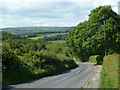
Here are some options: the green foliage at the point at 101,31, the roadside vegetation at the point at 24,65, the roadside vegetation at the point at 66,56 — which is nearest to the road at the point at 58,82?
the roadside vegetation at the point at 24,65

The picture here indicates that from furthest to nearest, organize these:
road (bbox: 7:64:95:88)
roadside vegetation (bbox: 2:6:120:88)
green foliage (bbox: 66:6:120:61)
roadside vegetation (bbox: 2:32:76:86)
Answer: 1. green foliage (bbox: 66:6:120:61)
2. roadside vegetation (bbox: 2:32:76:86)
3. roadside vegetation (bbox: 2:6:120:88)
4. road (bbox: 7:64:95:88)

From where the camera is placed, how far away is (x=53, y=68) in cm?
2841

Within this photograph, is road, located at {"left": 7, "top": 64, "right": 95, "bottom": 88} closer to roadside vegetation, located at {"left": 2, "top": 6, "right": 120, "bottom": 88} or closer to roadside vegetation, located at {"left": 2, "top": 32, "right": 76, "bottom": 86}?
roadside vegetation, located at {"left": 2, "top": 32, "right": 76, "bottom": 86}

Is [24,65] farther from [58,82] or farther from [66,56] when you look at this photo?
[66,56]

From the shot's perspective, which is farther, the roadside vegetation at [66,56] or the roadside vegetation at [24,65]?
the roadside vegetation at [24,65]

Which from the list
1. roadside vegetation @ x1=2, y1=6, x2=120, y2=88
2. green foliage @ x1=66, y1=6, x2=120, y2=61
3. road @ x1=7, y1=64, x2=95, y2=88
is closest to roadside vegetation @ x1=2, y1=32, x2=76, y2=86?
roadside vegetation @ x1=2, y1=6, x2=120, y2=88

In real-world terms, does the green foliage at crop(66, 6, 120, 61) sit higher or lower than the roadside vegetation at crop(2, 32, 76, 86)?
higher

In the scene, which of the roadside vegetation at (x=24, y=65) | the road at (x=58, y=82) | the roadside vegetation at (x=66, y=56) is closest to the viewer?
the road at (x=58, y=82)

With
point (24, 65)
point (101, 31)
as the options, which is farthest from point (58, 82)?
point (101, 31)

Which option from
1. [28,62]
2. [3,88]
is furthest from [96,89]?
[28,62]

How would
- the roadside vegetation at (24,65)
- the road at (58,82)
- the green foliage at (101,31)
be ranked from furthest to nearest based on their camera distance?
the green foliage at (101,31) < the roadside vegetation at (24,65) < the road at (58,82)

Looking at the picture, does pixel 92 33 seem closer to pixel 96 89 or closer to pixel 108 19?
pixel 108 19

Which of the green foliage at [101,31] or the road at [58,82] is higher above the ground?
the green foliage at [101,31]

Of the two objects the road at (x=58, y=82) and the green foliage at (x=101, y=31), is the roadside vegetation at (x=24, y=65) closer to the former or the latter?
the road at (x=58, y=82)
